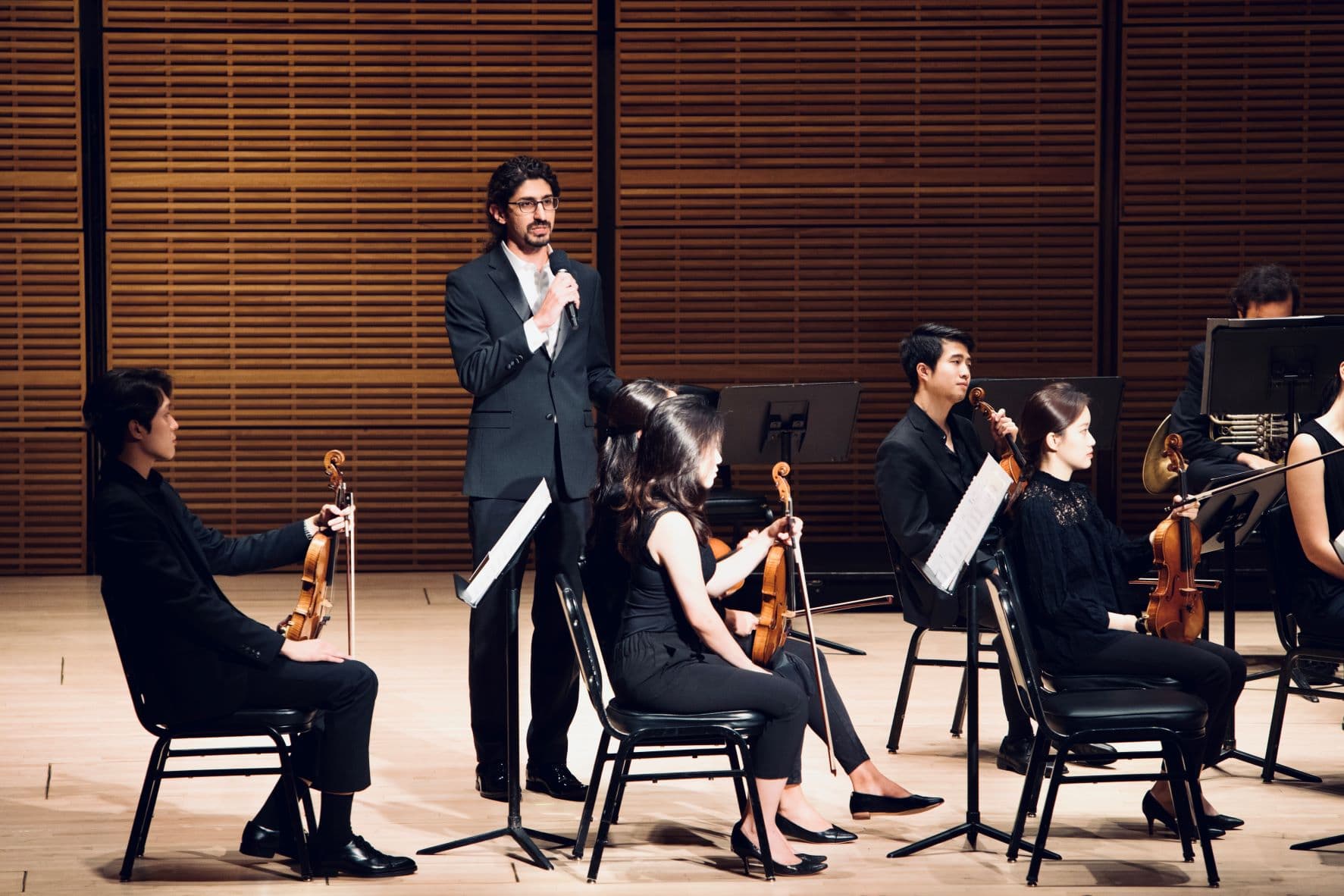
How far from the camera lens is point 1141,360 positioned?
23.2 ft

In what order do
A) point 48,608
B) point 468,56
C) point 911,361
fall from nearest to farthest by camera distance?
point 911,361
point 48,608
point 468,56

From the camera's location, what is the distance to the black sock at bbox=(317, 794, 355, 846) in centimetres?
317

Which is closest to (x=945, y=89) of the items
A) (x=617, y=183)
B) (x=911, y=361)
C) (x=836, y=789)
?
(x=617, y=183)

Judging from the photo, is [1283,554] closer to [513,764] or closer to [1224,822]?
[1224,822]

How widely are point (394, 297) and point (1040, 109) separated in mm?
2961

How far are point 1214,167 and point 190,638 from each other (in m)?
5.42

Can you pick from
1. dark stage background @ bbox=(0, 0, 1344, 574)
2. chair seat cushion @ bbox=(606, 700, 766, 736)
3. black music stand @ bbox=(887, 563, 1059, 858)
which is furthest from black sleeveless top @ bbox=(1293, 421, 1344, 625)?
dark stage background @ bbox=(0, 0, 1344, 574)

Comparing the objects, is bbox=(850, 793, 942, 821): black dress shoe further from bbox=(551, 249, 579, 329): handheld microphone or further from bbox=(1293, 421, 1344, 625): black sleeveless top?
bbox=(551, 249, 579, 329): handheld microphone

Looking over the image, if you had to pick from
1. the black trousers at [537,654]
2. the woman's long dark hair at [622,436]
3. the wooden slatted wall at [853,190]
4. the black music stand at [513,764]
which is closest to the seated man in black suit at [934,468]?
the woman's long dark hair at [622,436]

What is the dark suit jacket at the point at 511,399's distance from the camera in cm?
378

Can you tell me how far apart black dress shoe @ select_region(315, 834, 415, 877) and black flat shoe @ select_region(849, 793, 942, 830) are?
0.99m

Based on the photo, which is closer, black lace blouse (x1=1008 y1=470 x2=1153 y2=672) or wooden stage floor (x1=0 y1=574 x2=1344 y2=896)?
wooden stage floor (x1=0 y1=574 x2=1344 y2=896)

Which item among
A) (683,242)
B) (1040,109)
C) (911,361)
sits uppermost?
(1040,109)

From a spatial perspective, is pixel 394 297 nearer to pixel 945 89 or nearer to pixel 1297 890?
pixel 945 89
